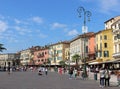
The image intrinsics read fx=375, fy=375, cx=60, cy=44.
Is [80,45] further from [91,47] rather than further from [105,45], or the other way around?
[105,45]

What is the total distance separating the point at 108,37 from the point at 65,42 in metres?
61.8

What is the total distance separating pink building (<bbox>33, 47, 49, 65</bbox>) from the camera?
181m

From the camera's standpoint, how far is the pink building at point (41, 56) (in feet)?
594

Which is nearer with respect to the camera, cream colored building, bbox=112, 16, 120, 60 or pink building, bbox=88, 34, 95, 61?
cream colored building, bbox=112, 16, 120, 60

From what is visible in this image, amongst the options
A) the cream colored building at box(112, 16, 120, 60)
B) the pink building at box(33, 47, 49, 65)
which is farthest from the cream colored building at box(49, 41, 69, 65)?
the cream colored building at box(112, 16, 120, 60)

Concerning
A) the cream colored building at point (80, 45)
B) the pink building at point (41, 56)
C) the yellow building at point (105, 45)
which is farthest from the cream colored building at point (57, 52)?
the yellow building at point (105, 45)

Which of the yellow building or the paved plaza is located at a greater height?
the yellow building

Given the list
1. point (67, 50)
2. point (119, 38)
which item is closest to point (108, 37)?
point (119, 38)

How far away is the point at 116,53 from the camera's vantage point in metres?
84.8

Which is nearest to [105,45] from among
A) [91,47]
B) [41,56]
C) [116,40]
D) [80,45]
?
[116,40]

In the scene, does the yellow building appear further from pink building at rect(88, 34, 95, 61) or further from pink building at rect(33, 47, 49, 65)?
pink building at rect(33, 47, 49, 65)

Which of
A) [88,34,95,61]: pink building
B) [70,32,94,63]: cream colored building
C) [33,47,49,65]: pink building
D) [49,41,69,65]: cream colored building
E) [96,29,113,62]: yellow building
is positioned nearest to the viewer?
[96,29,113,62]: yellow building

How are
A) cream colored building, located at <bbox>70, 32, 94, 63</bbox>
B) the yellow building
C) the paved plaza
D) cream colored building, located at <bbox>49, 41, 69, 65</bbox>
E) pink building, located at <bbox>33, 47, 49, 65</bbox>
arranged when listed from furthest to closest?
pink building, located at <bbox>33, 47, 49, 65</bbox>
cream colored building, located at <bbox>49, 41, 69, 65</bbox>
cream colored building, located at <bbox>70, 32, 94, 63</bbox>
the yellow building
the paved plaza

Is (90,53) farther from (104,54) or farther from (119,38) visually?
(119,38)
